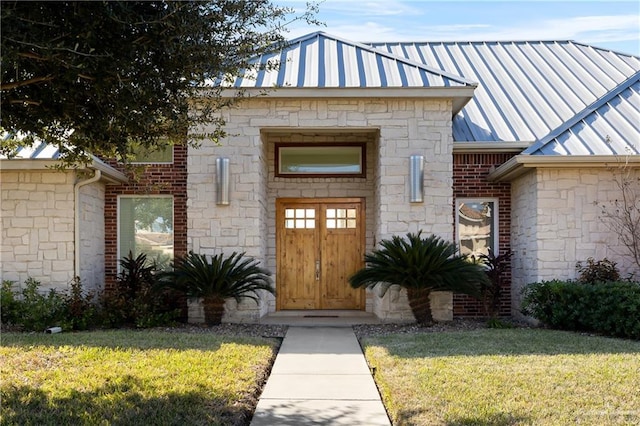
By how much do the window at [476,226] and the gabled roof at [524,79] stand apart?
1.33 metres

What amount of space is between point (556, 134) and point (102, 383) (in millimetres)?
8709

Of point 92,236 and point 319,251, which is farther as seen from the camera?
point 319,251

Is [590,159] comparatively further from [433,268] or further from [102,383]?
[102,383]

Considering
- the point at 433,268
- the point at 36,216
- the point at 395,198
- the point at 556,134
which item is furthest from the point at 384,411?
the point at 36,216

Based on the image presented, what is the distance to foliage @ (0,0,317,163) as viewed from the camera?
480cm

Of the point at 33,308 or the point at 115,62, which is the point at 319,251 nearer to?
the point at 33,308

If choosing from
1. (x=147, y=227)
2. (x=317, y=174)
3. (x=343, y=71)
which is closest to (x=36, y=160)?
(x=147, y=227)

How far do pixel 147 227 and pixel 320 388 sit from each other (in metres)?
7.26

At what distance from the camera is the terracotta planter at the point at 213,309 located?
10906 mm

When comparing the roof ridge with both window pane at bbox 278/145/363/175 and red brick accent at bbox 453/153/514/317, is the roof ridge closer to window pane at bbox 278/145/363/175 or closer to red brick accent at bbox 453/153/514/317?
red brick accent at bbox 453/153/514/317

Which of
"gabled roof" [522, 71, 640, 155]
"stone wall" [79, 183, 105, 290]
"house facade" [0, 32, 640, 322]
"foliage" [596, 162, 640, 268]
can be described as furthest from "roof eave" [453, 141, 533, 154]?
"stone wall" [79, 183, 105, 290]

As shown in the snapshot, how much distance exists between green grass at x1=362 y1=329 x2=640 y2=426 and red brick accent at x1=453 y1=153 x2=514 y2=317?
3.16m

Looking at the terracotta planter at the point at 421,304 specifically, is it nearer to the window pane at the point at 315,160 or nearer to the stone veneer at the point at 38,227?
the window pane at the point at 315,160

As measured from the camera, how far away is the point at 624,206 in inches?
425
